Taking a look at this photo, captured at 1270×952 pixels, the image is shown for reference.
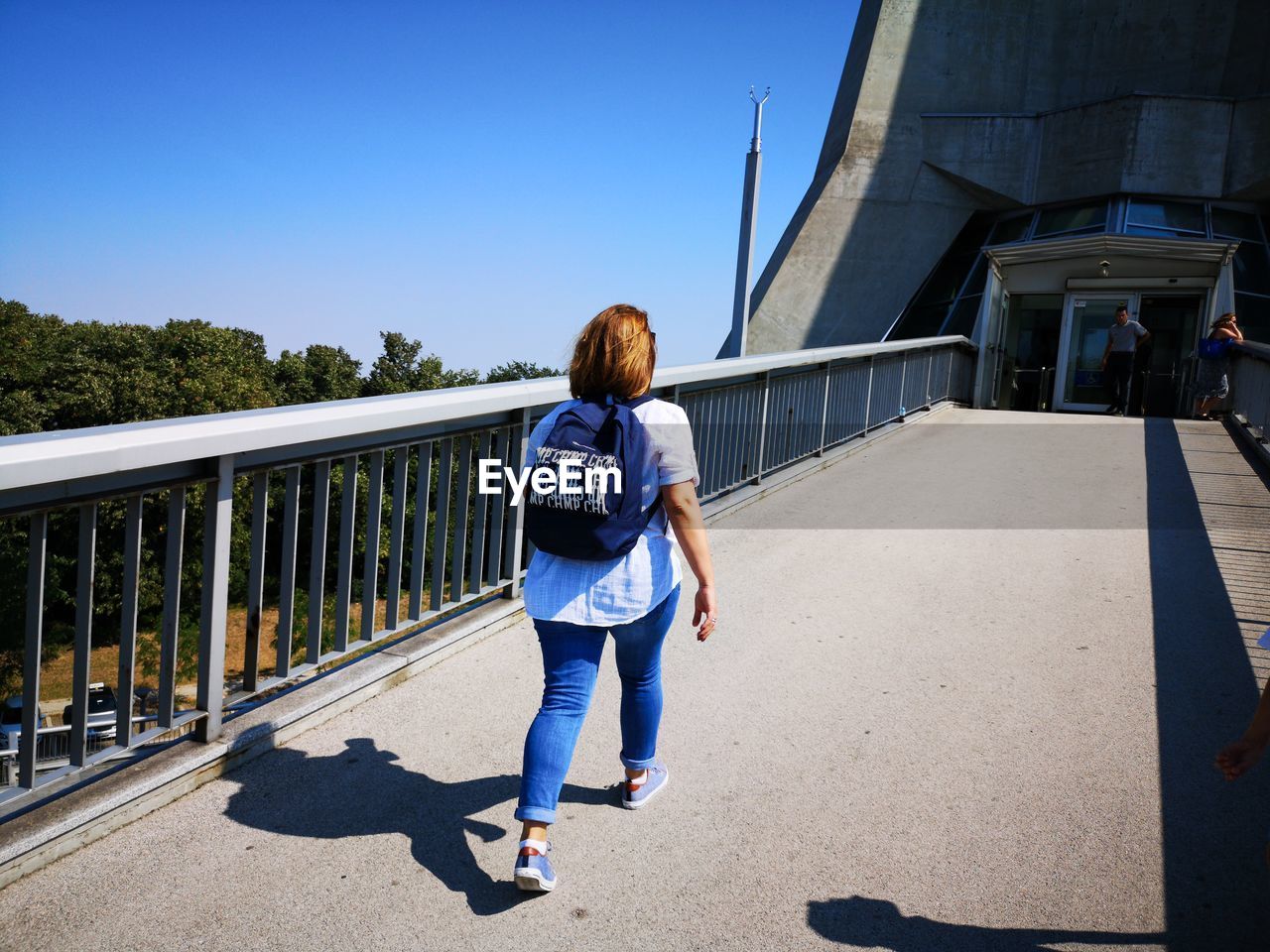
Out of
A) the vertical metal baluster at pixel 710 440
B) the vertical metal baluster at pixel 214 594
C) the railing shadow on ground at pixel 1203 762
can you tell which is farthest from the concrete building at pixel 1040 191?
the vertical metal baluster at pixel 214 594

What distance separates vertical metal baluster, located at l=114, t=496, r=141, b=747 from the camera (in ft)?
9.68

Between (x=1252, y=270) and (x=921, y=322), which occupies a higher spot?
(x=1252, y=270)

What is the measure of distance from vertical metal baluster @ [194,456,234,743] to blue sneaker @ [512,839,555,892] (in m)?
1.21

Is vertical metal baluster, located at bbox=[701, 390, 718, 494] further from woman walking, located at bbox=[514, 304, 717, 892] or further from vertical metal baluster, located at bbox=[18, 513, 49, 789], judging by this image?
vertical metal baluster, located at bbox=[18, 513, 49, 789]

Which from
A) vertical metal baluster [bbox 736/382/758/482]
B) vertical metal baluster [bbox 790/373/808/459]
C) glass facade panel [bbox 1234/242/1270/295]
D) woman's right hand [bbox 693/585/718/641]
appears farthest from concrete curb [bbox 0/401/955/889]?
glass facade panel [bbox 1234/242/1270/295]

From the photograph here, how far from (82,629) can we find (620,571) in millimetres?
1598

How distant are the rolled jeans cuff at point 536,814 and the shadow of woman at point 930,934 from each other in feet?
2.49

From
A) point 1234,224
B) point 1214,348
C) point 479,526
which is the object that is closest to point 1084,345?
point 1234,224

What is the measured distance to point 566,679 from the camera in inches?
109

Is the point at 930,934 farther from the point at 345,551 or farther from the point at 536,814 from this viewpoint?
the point at 345,551

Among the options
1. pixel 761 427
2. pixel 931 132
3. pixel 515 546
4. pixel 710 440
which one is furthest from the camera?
pixel 931 132

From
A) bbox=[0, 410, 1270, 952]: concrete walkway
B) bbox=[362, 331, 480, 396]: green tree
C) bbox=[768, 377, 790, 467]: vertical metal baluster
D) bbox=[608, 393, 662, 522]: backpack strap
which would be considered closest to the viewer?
bbox=[0, 410, 1270, 952]: concrete walkway

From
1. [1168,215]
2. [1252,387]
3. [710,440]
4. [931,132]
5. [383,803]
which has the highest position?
[931,132]

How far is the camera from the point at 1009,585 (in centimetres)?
571
